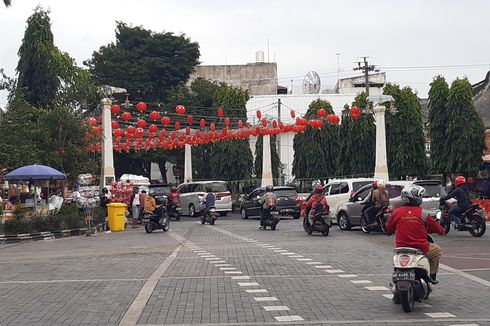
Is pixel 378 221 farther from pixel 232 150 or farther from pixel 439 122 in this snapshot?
pixel 232 150

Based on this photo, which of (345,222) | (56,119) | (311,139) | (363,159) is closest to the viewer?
(345,222)

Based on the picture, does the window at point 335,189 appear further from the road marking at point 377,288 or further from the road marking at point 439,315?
the road marking at point 439,315

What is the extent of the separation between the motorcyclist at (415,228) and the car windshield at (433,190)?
15.1 metres

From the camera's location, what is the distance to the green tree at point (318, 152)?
54156 millimetres

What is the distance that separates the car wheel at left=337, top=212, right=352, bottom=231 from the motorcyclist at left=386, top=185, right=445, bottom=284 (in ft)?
52.6

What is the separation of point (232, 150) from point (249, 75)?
79.9 feet

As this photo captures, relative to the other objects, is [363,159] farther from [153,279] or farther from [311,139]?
[153,279]

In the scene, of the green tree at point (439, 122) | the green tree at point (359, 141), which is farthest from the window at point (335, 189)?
the green tree at point (359, 141)

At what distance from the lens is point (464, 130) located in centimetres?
4356

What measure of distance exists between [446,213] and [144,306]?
541 inches

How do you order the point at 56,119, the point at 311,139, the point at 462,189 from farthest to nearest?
the point at 311,139 → the point at 56,119 → the point at 462,189

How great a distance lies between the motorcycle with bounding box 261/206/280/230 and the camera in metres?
28.6

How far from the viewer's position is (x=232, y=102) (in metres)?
57.5

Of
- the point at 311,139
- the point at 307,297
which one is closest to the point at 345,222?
the point at 307,297
